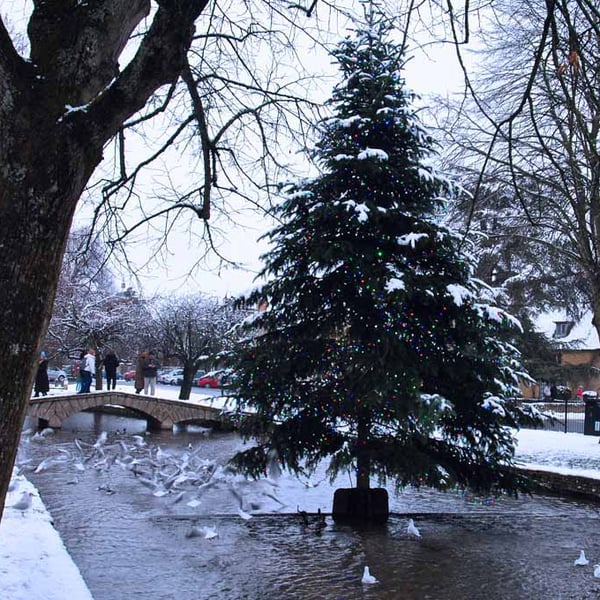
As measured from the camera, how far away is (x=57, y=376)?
46531mm

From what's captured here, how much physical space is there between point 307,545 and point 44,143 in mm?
7166

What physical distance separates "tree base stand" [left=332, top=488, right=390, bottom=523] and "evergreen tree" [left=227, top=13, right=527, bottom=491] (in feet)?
0.56

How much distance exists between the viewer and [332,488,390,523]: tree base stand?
→ 10.7 m

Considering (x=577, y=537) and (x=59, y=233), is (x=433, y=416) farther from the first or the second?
(x=59, y=233)

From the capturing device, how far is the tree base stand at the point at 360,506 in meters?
10.7

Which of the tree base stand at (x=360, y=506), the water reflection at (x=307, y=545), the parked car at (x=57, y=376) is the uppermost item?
the parked car at (x=57, y=376)

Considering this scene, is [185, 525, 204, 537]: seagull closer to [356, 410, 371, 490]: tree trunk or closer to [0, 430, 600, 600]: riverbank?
[0, 430, 600, 600]: riverbank

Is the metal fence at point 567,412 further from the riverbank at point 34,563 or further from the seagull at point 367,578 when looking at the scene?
the riverbank at point 34,563

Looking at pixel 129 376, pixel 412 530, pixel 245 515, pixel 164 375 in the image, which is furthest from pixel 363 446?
pixel 129 376

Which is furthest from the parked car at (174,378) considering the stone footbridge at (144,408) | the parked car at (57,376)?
the stone footbridge at (144,408)

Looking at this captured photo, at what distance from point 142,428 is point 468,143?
15.0 metres

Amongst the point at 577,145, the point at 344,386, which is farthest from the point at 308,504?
the point at 577,145

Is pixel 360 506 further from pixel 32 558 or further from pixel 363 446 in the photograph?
pixel 32 558

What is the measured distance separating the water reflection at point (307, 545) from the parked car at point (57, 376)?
96.9 ft
